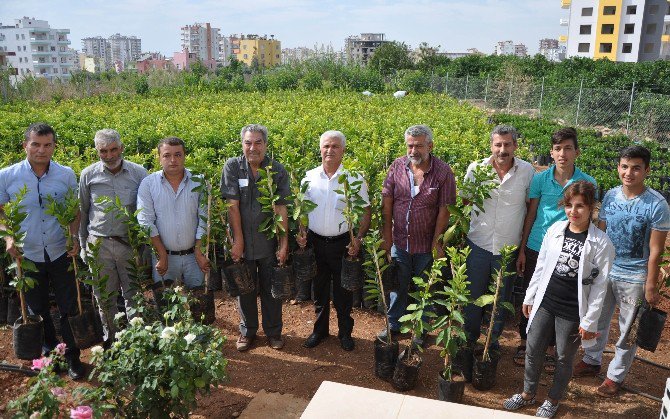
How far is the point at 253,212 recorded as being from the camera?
4312 millimetres

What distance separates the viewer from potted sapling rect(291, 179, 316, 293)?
4.11 metres

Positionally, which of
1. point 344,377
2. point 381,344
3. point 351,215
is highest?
point 351,215

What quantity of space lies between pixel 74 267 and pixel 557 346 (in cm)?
369

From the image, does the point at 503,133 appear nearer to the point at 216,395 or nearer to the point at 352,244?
the point at 352,244

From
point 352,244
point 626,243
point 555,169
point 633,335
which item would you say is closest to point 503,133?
point 555,169

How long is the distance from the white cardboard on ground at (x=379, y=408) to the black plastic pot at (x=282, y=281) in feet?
4.49

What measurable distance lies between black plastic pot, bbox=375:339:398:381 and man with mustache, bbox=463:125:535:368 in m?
0.62

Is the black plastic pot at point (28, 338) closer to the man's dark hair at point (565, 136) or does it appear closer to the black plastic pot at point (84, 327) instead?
the black plastic pot at point (84, 327)

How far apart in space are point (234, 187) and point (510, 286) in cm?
241

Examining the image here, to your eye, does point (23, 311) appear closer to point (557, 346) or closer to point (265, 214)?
point (265, 214)

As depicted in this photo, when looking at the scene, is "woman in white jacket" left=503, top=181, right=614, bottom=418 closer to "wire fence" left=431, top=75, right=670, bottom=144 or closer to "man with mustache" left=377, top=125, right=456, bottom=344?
"man with mustache" left=377, top=125, right=456, bottom=344

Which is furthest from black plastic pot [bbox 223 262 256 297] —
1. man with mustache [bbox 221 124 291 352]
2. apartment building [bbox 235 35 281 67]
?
apartment building [bbox 235 35 281 67]

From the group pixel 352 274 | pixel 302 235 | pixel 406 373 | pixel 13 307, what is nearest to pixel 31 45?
pixel 13 307

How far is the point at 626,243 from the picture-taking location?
3678mm
